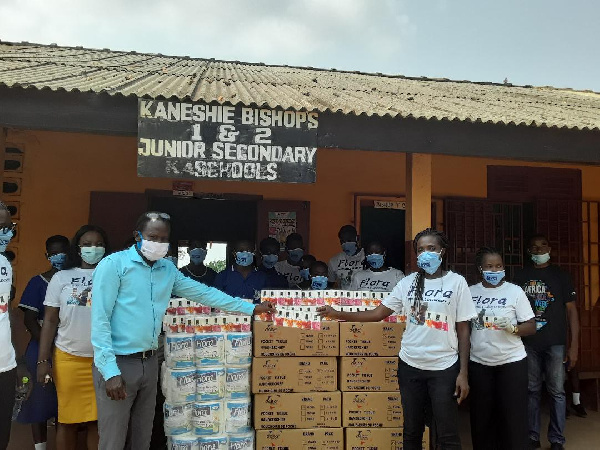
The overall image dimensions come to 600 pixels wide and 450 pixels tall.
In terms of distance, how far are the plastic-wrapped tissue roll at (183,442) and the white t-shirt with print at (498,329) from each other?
2.04 metres

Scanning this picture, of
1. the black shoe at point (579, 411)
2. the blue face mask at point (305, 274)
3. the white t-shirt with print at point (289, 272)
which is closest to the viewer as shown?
the blue face mask at point (305, 274)

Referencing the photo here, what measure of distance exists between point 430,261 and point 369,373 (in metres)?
1.07

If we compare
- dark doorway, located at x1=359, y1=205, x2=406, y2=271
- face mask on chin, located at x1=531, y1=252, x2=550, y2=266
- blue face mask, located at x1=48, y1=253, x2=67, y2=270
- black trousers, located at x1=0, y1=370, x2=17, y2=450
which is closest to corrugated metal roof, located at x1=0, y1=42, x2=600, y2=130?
face mask on chin, located at x1=531, y1=252, x2=550, y2=266

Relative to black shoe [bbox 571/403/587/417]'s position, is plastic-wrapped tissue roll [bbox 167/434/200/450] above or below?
above

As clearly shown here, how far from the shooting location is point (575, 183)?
6.78 m

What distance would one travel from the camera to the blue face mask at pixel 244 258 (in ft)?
15.8

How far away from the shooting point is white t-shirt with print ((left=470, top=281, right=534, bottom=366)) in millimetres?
3523

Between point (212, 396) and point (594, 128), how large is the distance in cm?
380

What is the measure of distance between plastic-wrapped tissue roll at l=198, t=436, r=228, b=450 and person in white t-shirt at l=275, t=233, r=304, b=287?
2.27 meters

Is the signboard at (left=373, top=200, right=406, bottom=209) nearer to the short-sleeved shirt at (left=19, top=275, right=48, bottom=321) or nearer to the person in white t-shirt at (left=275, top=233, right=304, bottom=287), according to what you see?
the person in white t-shirt at (left=275, top=233, right=304, bottom=287)

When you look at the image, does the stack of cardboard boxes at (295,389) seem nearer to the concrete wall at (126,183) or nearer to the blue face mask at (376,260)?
the blue face mask at (376,260)

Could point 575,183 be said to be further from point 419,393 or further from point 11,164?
point 11,164

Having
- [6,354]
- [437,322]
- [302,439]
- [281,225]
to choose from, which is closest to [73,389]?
[6,354]

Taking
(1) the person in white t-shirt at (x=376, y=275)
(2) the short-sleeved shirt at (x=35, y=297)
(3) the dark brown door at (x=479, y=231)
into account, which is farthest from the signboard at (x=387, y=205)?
(2) the short-sleeved shirt at (x=35, y=297)
